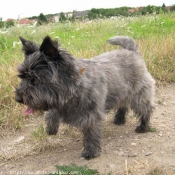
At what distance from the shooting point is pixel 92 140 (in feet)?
11.2

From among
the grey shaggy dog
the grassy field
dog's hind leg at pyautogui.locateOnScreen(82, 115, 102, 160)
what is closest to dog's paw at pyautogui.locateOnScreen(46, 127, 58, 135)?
the grey shaggy dog

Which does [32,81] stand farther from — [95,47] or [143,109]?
[95,47]

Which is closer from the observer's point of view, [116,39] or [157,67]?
[116,39]

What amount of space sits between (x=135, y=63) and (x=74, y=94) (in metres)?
1.31

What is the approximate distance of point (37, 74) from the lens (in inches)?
111

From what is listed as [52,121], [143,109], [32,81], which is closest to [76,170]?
[52,121]

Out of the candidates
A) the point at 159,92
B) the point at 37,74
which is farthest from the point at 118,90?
the point at 159,92

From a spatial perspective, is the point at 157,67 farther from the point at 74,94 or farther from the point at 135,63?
the point at 74,94

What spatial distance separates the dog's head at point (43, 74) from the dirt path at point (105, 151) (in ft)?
2.72

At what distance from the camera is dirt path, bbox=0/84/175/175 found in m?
3.18

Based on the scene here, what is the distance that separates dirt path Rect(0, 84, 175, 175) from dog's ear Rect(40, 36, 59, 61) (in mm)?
1223

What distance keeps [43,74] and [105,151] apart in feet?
4.43

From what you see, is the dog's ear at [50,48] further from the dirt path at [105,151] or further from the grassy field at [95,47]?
the grassy field at [95,47]

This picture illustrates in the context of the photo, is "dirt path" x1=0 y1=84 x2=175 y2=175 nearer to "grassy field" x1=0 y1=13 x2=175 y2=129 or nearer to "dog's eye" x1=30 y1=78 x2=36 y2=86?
"grassy field" x1=0 y1=13 x2=175 y2=129
